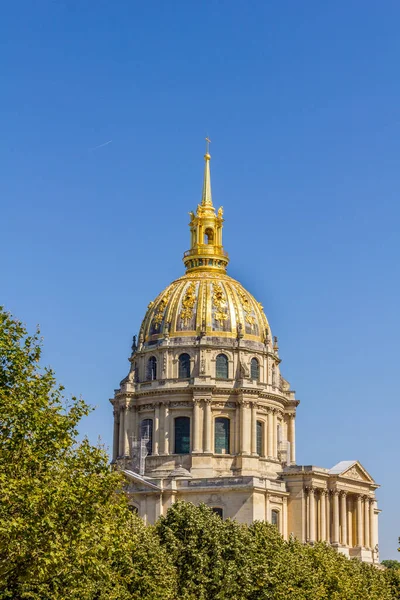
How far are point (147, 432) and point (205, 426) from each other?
7.03m

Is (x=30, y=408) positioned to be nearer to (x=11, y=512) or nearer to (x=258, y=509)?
(x=11, y=512)

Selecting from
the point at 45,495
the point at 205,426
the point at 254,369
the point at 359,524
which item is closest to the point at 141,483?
the point at 205,426

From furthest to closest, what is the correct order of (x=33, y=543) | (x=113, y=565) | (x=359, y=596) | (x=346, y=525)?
(x=346, y=525) < (x=359, y=596) < (x=113, y=565) < (x=33, y=543)

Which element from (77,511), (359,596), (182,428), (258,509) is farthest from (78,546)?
(182,428)

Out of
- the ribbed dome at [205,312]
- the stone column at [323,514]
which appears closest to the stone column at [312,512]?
the stone column at [323,514]

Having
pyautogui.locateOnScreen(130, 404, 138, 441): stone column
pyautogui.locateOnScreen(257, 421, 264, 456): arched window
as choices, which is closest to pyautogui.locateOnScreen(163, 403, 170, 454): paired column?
pyautogui.locateOnScreen(130, 404, 138, 441): stone column

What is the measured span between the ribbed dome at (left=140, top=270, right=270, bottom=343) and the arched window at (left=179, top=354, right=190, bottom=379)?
241 centimetres

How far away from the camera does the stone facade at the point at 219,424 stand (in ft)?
389

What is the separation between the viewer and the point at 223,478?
382 feet

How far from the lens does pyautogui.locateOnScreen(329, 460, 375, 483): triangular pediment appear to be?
407 feet

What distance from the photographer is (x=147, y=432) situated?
12694 cm

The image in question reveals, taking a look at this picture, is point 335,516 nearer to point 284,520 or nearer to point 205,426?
point 284,520

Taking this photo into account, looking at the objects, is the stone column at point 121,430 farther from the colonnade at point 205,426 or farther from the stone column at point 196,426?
the stone column at point 196,426

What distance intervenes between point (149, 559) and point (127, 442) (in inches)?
Answer: 2355
